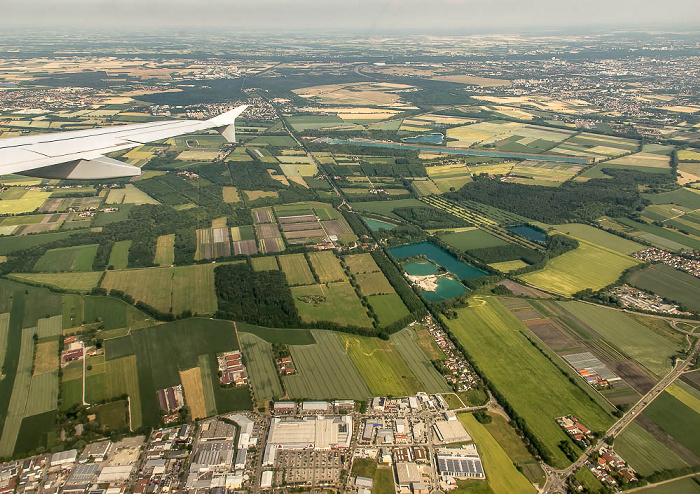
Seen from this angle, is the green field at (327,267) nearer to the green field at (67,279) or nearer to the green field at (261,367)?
the green field at (261,367)

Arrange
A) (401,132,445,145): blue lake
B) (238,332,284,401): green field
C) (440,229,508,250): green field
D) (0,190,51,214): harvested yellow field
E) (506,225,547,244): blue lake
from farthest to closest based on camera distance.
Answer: (401,132,445,145): blue lake < (0,190,51,214): harvested yellow field < (506,225,547,244): blue lake < (440,229,508,250): green field < (238,332,284,401): green field

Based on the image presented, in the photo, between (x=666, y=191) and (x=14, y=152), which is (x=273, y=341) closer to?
(x=14, y=152)

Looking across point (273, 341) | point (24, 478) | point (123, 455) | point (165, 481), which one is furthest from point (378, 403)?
point (24, 478)

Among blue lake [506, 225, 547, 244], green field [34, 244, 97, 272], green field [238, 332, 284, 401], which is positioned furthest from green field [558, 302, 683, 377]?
green field [34, 244, 97, 272]

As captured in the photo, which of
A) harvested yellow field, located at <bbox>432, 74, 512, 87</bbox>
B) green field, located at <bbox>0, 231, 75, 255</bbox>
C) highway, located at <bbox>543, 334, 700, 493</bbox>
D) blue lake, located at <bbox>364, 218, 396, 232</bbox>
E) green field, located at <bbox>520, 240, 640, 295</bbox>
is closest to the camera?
highway, located at <bbox>543, 334, 700, 493</bbox>

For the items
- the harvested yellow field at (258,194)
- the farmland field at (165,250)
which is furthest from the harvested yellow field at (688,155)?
the farmland field at (165,250)

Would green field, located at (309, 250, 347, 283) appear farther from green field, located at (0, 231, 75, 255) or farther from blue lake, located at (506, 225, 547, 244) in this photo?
green field, located at (0, 231, 75, 255)
